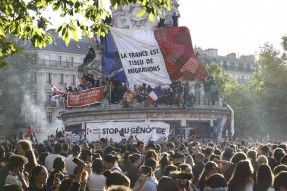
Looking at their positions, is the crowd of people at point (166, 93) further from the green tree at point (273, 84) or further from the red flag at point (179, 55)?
the green tree at point (273, 84)

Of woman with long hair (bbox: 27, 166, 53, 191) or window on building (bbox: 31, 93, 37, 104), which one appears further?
window on building (bbox: 31, 93, 37, 104)

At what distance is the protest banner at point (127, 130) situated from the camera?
35.7m

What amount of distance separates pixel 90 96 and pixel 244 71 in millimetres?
85370

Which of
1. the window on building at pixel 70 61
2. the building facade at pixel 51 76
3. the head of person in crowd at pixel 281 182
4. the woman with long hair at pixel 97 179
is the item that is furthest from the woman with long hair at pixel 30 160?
the window on building at pixel 70 61

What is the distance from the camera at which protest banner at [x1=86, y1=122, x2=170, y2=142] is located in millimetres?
35688

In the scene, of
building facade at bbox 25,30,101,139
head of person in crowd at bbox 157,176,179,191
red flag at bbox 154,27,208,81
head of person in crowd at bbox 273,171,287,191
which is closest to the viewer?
head of person in crowd at bbox 157,176,179,191

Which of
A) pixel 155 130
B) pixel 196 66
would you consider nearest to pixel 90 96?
pixel 196 66

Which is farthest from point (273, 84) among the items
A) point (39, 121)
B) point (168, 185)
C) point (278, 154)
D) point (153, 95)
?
point (168, 185)

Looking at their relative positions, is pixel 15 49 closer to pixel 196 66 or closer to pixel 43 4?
pixel 43 4

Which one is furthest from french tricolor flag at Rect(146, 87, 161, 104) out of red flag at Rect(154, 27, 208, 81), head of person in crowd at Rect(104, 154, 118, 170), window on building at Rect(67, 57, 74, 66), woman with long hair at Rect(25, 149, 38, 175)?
window on building at Rect(67, 57, 74, 66)

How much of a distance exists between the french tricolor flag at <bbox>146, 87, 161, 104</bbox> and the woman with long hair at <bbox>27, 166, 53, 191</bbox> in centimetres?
3360

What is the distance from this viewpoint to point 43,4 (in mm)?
12266

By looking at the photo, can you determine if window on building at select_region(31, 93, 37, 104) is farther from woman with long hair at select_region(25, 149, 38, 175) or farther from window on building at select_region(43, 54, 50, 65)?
woman with long hair at select_region(25, 149, 38, 175)

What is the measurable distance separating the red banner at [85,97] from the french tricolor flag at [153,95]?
3.97 metres
